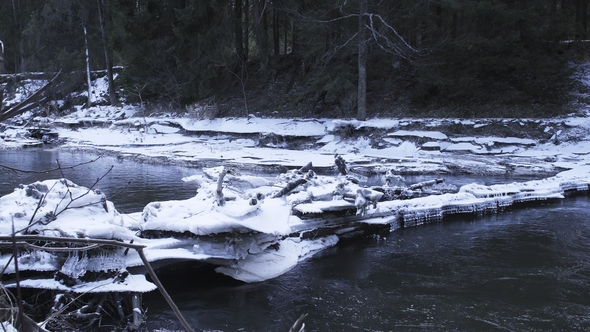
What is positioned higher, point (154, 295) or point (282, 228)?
point (282, 228)

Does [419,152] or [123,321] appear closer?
[123,321]

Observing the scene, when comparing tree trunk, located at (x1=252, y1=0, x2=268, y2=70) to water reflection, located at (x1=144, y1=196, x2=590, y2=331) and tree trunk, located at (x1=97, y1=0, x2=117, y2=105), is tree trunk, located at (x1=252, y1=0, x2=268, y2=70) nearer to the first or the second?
tree trunk, located at (x1=97, y1=0, x2=117, y2=105)

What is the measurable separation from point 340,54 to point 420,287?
66.1 feet

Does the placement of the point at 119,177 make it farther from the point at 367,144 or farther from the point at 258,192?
the point at 367,144

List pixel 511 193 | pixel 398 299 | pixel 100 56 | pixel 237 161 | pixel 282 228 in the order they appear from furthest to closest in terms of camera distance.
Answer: pixel 100 56 → pixel 237 161 → pixel 511 193 → pixel 282 228 → pixel 398 299

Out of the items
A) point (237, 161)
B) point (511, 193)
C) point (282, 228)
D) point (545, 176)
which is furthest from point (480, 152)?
point (282, 228)

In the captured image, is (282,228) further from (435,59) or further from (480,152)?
(435,59)

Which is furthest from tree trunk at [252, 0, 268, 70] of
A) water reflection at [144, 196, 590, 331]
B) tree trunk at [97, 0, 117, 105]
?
water reflection at [144, 196, 590, 331]

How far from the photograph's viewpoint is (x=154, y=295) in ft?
25.0

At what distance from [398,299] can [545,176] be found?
456 inches

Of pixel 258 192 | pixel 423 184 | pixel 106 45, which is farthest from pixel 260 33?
pixel 258 192

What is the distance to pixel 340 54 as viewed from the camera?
26.4m

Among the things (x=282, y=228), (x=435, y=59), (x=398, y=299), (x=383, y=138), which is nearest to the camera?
(x=398, y=299)

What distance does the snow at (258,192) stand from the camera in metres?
6.99
